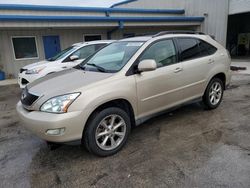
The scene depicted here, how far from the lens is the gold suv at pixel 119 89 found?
280 cm

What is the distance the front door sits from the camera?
11.4 ft

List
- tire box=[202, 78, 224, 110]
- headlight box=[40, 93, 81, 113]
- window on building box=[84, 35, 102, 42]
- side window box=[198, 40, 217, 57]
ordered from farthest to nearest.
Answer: window on building box=[84, 35, 102, 42]
tire box=[202, 78, 224, 110]
side window box=[198, 40, 217, 57]
headlight box=[40, 93, 81, 113]

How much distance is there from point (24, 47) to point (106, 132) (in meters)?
10.6

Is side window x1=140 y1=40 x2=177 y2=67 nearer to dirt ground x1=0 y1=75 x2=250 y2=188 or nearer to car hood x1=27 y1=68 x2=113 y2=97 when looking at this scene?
car hood x1=27 y1=68 x2=113 y2=97

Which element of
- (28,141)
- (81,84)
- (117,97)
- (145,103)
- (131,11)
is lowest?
(28,141)

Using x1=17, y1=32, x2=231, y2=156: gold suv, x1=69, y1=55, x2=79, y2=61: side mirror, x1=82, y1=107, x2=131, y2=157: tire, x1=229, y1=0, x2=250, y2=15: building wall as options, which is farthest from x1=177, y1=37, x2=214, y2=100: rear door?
x1=229, y1=0, x2=250, y2=15: building wall

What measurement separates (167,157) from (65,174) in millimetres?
1428

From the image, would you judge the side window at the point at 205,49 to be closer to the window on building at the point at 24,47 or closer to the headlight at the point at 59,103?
the headlight at the point at 59,103

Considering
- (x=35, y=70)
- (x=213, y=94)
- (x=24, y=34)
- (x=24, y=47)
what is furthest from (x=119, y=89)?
(x=24, y=47)

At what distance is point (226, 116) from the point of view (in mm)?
4531

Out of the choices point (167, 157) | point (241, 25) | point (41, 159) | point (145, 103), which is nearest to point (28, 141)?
point (41, 159)

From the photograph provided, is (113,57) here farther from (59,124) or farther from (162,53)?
(59,124)

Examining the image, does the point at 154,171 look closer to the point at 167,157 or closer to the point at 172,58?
the point at 167,157

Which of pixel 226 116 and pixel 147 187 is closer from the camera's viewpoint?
pixel 147 187
